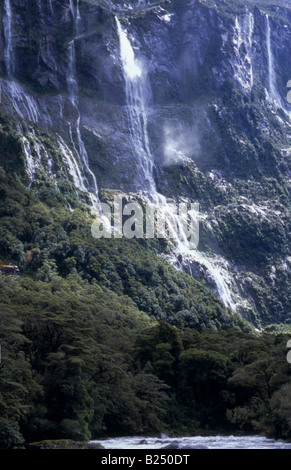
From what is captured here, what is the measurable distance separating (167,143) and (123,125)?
9.54 m

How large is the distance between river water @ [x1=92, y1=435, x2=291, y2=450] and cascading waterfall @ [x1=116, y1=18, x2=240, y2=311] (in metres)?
59.8

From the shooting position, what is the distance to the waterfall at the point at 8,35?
389ft

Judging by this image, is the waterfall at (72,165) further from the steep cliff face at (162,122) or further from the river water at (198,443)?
the river water at (198,443)

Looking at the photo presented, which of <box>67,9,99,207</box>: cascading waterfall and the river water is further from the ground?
<box>67,9,99,207</box>: cascading waterfall

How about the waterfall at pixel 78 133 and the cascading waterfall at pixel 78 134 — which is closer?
the cascading waterfall at pixel 78 134

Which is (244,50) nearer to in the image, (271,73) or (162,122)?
(271,73)

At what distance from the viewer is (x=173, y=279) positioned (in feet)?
335

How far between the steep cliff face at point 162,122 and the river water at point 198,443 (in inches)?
2161

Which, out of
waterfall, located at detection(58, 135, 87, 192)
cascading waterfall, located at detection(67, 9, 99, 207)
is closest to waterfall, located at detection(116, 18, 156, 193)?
cascading waterfall, located at detection(67, 9, 99, 207)

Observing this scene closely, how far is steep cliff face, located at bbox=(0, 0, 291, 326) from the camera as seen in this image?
11550 cm

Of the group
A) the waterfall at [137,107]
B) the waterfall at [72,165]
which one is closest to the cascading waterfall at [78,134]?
the waterfall at [72,165]

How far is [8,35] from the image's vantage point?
119688mm

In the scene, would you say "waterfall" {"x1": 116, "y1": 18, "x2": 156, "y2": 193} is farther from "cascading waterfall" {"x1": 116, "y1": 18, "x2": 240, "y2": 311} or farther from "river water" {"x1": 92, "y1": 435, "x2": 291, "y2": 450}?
"river water" {"x1": 92, "y1": 435, "x2": 291, "y2": 450}

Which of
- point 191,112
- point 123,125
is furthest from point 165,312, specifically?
point 191,112
